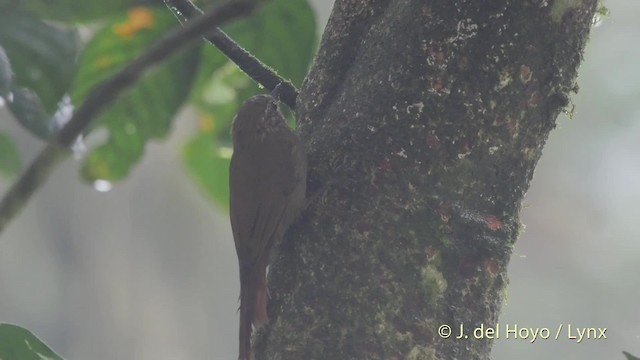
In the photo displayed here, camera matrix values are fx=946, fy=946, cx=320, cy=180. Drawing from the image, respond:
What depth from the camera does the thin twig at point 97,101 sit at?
0.92 meters

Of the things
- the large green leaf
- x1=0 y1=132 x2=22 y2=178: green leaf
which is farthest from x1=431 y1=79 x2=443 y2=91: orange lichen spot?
x1=0 y1=132 x2=22 y2=178: green leaf

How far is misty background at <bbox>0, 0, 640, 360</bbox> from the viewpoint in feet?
31.1

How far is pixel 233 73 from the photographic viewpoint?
279cm

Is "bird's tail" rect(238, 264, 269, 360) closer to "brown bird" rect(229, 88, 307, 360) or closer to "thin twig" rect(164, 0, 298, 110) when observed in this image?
"brown bird" rect(229, 88, 307, 360)

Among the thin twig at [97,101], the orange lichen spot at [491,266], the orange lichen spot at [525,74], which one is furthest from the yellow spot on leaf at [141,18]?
the thin twig at [97,101]

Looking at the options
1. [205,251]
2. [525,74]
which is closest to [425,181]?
[525,74]

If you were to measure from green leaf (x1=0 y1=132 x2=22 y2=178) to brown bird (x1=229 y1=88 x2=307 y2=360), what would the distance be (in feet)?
1.71

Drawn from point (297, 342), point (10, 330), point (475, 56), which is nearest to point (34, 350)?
point (10, 330)

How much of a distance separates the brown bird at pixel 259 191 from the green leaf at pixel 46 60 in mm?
513

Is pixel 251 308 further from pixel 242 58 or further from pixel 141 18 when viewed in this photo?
pixel 141 18

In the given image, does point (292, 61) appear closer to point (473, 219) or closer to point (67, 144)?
point (473, 219)

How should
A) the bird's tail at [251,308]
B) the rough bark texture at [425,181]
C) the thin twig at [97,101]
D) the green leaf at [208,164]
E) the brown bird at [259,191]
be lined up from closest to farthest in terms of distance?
the thin twig at [97,101]
the rough bark texture at [425,181]
the bird's tail at [251,308]
the brown bird at [259,191]
the green leaf at [208,164]

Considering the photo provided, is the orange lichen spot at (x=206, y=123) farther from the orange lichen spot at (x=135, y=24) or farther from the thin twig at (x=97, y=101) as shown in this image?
the thin twig at (x=97, y=101)

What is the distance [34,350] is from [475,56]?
1014mm
